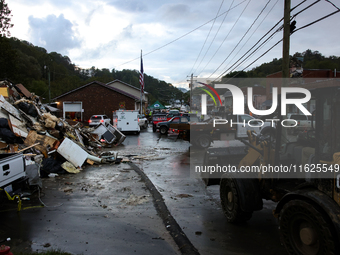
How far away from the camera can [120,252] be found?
4.22 meters

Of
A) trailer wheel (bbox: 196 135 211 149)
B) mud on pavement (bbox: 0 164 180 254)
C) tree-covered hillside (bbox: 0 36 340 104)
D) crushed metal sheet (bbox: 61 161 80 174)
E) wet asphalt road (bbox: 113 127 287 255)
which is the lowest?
wet asphalt road (bbox: 113 127 287 255)

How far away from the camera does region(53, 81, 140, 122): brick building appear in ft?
126

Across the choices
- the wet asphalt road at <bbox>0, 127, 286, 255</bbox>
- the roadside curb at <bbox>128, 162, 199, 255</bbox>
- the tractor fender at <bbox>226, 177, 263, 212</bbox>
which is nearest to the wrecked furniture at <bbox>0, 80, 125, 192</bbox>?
the wet asphalt road at <bbox>0, 127, 286, 255</bbox>

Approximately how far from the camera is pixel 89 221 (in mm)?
5465

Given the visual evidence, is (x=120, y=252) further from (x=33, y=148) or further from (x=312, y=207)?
(x=33, y=148)

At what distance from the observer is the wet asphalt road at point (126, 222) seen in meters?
4.43

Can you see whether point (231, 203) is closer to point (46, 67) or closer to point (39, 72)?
point (46, 67)

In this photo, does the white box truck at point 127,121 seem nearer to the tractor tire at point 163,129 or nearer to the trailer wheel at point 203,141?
the tractor tire at point 163,129

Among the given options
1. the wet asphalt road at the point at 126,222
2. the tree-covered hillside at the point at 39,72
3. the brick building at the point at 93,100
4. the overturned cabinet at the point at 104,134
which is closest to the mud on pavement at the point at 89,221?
the wet asphalt road at the point at 126,222

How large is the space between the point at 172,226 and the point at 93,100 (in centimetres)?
3568

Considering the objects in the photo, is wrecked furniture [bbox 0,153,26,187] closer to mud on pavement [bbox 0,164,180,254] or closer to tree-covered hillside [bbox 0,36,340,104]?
mud on pavement [bbox 0,164,180,254]

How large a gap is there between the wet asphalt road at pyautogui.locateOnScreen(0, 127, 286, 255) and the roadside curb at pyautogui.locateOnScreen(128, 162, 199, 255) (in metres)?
0.10

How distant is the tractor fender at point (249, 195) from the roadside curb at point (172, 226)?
3.80 ft

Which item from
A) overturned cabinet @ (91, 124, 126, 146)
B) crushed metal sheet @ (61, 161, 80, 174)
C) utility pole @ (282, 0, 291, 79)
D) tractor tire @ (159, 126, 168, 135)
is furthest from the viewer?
tractor tire @ (159, 126, 168, 135)
